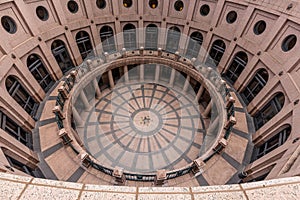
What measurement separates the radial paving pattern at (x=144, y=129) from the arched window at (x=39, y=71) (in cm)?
663

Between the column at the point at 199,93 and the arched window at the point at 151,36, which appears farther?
the arched window at the point at 151,36

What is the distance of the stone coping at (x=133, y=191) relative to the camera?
12.1 feet

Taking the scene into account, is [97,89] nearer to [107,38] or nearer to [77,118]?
[77,118]

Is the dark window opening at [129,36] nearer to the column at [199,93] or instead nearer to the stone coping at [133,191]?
the column at [199,93]

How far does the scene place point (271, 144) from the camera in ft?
54.4

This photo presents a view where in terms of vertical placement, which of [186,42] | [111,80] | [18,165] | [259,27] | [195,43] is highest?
[186,42]

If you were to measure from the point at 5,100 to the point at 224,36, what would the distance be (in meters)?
24.6

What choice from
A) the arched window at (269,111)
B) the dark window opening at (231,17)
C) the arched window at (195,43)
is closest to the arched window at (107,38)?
the arched window at (195,43)

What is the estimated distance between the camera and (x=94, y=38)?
81.4 ft

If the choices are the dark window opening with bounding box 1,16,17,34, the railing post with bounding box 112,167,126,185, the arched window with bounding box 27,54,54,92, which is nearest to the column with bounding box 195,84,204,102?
the railing post with bounding box 112,167,126,185

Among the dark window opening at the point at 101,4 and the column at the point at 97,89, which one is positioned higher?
the dark window opening at the point at 101,4

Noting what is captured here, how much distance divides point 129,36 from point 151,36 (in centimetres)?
339

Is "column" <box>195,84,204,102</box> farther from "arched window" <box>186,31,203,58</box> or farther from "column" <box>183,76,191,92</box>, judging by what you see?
"arched window" <box>186,31,203,58</box>

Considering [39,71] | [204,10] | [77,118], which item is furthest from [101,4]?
[77,118]
